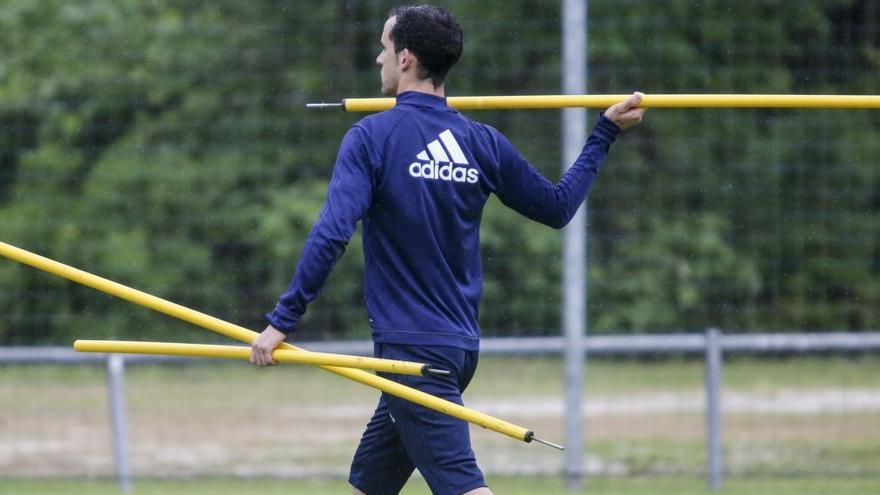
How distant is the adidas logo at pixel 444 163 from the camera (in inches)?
165

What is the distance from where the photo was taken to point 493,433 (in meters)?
10.1

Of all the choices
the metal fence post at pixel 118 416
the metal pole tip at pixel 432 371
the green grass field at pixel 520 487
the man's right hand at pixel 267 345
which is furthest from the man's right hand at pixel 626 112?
the metal fence post at pixel 118 416

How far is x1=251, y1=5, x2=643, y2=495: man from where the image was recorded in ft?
13.5

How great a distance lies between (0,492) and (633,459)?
12.2ft

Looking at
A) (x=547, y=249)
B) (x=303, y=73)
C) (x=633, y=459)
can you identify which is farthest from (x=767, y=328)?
(x=303, y=73)

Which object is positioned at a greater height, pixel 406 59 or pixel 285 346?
pixel 406 59

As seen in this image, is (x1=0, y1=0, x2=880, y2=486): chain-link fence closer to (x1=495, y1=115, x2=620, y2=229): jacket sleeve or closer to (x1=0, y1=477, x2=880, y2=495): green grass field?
(x1=0, y1=477, x2=880, y2=495): green grass field

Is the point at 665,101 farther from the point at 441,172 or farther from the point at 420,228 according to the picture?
the point at 420,228

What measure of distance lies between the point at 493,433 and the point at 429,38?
618 centimetres

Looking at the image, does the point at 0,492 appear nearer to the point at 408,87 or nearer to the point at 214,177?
the point at 214,177

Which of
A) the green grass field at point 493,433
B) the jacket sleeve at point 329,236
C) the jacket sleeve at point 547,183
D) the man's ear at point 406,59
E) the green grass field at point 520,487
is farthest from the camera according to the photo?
the green grass field at point 493,433

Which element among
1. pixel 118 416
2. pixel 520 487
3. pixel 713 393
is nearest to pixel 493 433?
pixel 520 487

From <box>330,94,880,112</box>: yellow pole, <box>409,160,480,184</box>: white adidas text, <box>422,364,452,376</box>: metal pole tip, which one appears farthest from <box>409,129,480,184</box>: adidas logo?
<box>422,364,452,376</box>: metal pole tip

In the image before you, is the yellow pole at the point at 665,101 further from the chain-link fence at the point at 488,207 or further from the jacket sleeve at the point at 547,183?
the chain-link fence at the point at 488,207
